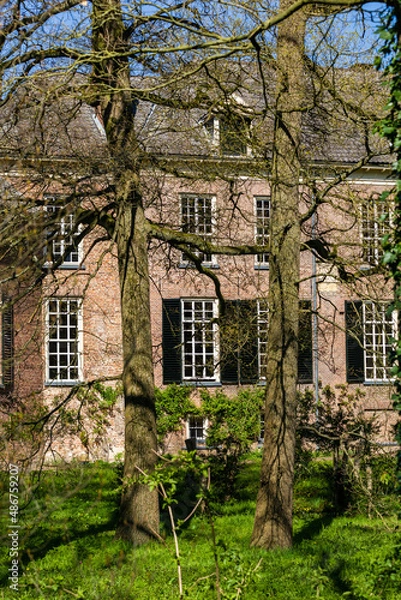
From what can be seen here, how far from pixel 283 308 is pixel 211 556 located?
9.75 ft

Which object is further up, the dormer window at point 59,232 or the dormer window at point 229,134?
the dormer window at point 229,134

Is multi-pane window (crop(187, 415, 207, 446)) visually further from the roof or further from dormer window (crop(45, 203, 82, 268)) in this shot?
dormer window (crop(45, 203, 82, 268))

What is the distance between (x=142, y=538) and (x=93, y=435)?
11.5 meters

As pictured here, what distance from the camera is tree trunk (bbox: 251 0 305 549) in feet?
31.0

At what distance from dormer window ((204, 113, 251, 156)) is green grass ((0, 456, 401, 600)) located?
4.91m

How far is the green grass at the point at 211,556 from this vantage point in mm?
5512

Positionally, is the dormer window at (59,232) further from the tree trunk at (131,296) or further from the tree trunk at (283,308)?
the tree trunk at (283,308)

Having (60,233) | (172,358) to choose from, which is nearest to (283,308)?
(60,233)

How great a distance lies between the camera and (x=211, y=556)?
29.8 feet

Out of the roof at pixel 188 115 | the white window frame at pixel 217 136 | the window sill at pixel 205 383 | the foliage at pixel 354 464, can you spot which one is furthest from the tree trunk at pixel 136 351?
the window sill at pixel 205 383

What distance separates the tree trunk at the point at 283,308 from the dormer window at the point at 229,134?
1301mm

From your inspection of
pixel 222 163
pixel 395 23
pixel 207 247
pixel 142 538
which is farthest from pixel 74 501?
pixel 395 23

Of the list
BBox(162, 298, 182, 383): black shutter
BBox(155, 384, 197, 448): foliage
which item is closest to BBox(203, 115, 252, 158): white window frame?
BBox(162, 298, 182, 383): black shutter

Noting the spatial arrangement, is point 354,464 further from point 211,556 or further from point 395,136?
point 395,136
